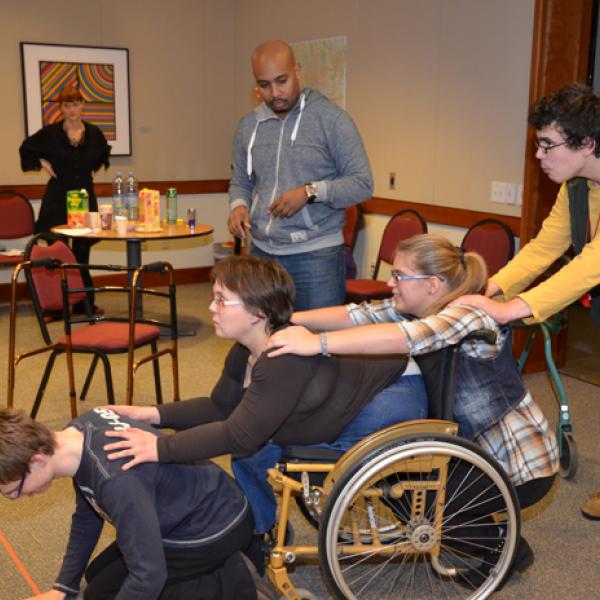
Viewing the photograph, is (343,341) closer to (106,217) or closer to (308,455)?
(308,455)

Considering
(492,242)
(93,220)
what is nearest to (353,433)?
(492,242)

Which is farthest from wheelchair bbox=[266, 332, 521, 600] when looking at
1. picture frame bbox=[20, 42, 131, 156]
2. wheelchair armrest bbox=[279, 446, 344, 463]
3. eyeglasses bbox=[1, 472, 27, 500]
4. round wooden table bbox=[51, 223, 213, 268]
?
picture frame bbox=[20, 42, 131, 156]

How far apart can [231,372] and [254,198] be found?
1.19 meters

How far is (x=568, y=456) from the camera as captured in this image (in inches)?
118

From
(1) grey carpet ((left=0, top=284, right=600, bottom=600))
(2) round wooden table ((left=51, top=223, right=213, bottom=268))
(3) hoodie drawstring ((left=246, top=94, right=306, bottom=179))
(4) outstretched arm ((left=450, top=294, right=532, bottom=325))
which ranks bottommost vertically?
(1) grey carpet ((left=0, top=284, right=600, bottom=600))

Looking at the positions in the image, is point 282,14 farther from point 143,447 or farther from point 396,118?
point 143,447

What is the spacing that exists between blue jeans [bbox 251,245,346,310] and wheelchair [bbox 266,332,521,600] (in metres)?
0.96

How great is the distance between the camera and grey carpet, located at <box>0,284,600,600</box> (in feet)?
7.49

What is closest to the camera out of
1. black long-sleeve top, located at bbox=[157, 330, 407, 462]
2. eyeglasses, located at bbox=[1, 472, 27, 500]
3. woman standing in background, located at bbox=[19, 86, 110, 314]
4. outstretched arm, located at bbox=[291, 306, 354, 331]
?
eyeglasses, located at bbox=[1, 472, 27, 500]

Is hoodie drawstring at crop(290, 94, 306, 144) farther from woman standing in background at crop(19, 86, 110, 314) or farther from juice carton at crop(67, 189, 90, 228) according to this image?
woman standing in background at crop(19, 86, 110, 314)

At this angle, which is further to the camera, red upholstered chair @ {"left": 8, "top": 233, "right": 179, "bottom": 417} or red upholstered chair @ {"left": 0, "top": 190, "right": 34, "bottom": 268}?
red upholstered chair @ {"left": 0, "top": 190, "right": 34, "bottom": 268}

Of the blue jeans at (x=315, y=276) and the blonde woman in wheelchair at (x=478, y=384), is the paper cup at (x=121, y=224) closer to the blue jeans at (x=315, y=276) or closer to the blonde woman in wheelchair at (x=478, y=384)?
the blue jeans at (x=315, y=276)

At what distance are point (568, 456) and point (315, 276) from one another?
117 cm

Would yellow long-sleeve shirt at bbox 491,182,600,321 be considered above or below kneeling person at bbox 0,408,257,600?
above
